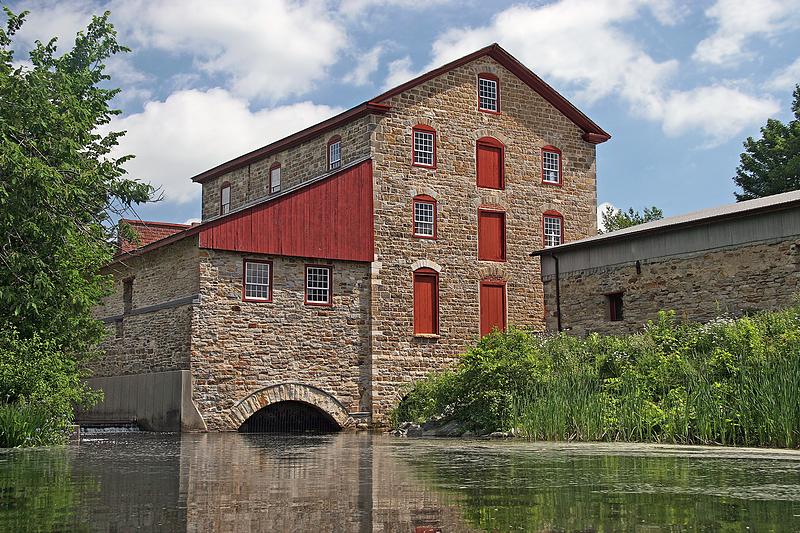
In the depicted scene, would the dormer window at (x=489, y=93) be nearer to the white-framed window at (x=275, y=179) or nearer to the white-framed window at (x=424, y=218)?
the white-framed window at (x=424, y=218)

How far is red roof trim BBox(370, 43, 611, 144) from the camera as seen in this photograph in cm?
2806

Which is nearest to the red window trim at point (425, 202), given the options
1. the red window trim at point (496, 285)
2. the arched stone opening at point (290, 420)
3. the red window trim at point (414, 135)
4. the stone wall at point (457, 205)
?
the stone wall at point (457, 205)

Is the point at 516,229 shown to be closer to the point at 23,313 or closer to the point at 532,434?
the point at 532,434

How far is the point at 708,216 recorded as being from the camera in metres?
22.0

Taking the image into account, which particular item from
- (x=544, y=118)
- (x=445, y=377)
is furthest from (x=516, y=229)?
(x=445, y=377)

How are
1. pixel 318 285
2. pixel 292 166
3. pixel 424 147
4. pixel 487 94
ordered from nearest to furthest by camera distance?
1. pixel 318 285
2. pixel 424 147
3. pixel 487 94
4. pixel 292 166

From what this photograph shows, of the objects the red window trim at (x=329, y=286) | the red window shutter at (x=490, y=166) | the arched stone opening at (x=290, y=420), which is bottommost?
the arched stone opening at (x=290, y=420)

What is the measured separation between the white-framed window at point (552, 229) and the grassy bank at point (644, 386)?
26.6ft

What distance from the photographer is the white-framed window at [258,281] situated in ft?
79.4

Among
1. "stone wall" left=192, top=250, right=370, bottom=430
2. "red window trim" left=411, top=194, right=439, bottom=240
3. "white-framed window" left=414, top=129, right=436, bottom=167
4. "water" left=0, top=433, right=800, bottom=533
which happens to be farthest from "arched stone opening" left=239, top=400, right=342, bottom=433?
"water" left=0, top=433, right=800, bottom=533

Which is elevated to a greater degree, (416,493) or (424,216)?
(424,216)

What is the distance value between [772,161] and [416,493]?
39333 mm

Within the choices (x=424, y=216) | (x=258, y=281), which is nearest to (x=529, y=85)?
(x=424, y=216)

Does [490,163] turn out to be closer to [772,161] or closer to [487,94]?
[487,94]
